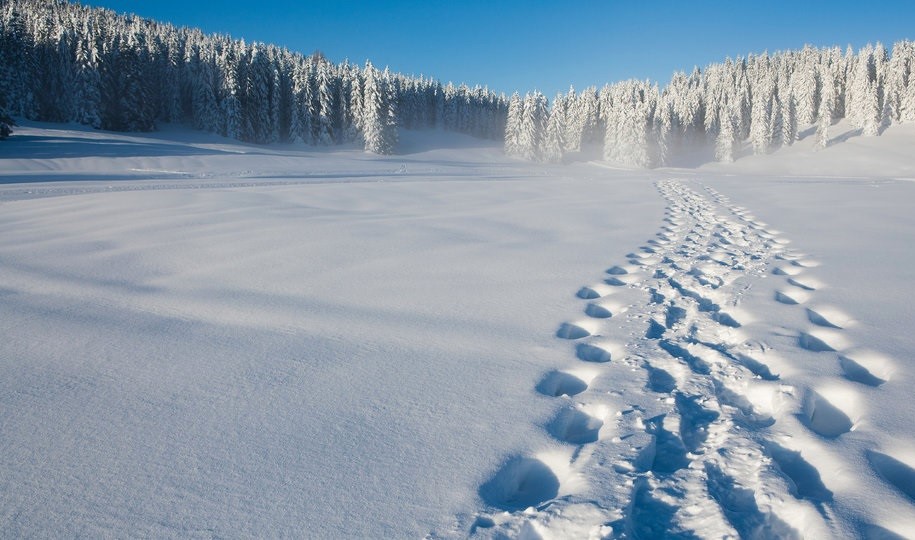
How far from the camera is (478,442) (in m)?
2.21

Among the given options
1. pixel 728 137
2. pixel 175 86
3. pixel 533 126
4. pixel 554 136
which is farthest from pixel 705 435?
pixel 728 137

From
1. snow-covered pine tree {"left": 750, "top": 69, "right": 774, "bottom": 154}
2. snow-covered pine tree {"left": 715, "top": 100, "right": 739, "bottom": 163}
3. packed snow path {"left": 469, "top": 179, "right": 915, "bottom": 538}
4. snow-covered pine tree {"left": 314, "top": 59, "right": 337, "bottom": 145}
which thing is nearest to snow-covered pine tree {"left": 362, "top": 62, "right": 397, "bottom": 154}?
snow-covered pine tree {"left": 314, "top": 59, "right": 337, "bottom": 145}

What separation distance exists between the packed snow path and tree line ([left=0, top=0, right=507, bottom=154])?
48618 mm

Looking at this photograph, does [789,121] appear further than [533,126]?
Yes

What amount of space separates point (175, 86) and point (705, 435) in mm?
62261

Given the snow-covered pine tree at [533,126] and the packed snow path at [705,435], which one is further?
the snow-covered pine tree at [533,126]

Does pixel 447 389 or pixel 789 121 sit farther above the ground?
pixel 789 121

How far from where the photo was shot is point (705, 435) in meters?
2.31

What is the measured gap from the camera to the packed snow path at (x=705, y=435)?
178cm

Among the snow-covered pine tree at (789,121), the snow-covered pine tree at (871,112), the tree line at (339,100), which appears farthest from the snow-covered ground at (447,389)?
the snow-covered pine tree at (871,112)

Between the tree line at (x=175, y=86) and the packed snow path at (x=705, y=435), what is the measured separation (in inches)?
1914

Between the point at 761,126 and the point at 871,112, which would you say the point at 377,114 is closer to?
the point at 761,126

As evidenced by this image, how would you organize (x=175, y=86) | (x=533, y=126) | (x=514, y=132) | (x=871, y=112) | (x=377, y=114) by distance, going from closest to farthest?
1. (x=377, y=114)
2. (x=175, y=86)
3. (x=533, y=126)
4. (x=514, y=132)
5. (x=871, y=112)

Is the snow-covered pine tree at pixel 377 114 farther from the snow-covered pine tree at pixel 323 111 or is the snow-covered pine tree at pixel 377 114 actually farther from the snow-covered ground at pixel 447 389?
→ the snow-covered ground at pixel 447 389
